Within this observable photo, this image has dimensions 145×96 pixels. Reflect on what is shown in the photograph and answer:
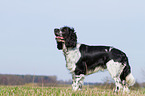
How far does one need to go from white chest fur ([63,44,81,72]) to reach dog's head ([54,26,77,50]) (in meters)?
0.21

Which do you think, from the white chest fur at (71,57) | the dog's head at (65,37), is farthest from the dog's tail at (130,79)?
the dog's head at (65,37)

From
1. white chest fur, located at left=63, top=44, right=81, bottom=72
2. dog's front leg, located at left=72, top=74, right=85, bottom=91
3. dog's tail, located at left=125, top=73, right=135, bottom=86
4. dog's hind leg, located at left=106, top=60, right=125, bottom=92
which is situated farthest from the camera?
dog's tail, located at left=125, top=73, right=135, bottom=86

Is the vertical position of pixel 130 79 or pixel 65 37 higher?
pixel 65 37

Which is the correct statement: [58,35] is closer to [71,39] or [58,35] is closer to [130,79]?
[71,39]

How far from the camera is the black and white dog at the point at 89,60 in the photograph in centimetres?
765

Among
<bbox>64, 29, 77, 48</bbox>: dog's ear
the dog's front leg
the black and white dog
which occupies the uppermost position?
<bbox>64, 29, 77, 48</bbox>: dog's ear

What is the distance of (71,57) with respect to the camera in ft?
25.7

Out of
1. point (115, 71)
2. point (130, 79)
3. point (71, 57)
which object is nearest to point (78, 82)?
point (71, 57)

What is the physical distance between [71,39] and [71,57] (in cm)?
67

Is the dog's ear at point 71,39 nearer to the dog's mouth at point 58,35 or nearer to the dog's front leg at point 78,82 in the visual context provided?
the dog's mouth at point 58,35

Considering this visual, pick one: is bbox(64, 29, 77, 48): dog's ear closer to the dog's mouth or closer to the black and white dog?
the black and white dog

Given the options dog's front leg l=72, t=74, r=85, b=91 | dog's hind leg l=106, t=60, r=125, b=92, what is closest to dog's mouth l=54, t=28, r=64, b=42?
dog's front leg l=72, t=74, r=85, b=91

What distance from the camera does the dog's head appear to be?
7.67 meters

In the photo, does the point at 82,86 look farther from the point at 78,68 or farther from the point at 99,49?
the point at 99,49
